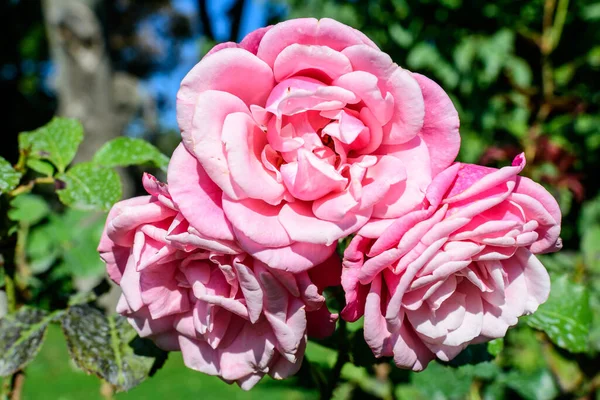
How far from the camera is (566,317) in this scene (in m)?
0.82

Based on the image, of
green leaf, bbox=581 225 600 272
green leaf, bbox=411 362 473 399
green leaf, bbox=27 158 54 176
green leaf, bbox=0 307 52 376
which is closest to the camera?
green leaf, bbox=0 307 52 376

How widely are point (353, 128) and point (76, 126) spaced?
585 millimetres

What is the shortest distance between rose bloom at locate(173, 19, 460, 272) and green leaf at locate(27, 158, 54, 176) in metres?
0.44

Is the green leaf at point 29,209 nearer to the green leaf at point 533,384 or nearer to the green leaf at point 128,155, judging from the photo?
the green leaf at point 128,155

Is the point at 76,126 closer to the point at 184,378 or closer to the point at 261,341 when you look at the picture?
the point at 261,341

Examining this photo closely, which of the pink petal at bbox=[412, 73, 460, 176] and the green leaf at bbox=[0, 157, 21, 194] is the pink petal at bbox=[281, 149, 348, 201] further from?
the green leaf at bbox=[0, 157, 21, 194]

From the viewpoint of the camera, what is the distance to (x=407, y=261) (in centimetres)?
49

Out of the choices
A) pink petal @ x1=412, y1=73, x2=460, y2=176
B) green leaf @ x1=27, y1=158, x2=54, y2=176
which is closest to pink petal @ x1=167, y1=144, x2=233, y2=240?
pink petal @ x1=412, y1=73, x2=460, y2=176

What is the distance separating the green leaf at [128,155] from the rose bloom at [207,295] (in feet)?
0.83

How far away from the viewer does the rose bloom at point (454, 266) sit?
498 millimetres

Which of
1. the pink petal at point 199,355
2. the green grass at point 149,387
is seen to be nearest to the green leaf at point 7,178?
the pink petal at point 199,355

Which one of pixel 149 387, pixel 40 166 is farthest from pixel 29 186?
pixel 149 387

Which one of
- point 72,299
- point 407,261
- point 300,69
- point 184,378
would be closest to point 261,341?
point 407,261

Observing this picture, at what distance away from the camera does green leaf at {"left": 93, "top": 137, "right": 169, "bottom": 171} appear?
33.7 inches
